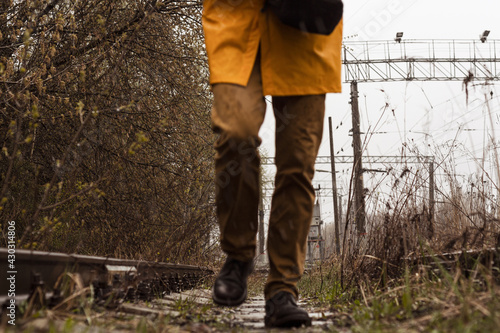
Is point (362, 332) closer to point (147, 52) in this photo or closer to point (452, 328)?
point (452, 328)

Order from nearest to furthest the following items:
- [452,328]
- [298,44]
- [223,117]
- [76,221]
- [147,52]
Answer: [452,328] < [223,117] < [298,44] < [76,221] < [147,52]

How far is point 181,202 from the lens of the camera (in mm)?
7016

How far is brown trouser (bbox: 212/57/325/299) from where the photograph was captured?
8.08ft

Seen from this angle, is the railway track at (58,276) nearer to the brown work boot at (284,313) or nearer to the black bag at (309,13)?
the brown work boot at (284,313)

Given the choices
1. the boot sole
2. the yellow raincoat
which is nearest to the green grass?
the boot sole

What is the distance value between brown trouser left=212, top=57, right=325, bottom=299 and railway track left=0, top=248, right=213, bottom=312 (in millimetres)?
604

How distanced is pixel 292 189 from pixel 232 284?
1.82 feet

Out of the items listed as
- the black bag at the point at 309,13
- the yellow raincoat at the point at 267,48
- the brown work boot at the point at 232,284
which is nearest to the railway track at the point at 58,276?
the brown work boot at the point at 232,284

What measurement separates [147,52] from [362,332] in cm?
571

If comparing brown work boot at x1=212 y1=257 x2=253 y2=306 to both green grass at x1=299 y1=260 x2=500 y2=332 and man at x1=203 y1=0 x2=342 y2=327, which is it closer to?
man at x1=203 y1=0 x2=342 y2=327

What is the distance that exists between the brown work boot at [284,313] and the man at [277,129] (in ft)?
0.04

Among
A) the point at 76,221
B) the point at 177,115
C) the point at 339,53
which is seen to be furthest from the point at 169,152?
the point at 339,53

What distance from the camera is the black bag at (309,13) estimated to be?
7.86ft

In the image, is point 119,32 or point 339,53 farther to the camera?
point 119,32
